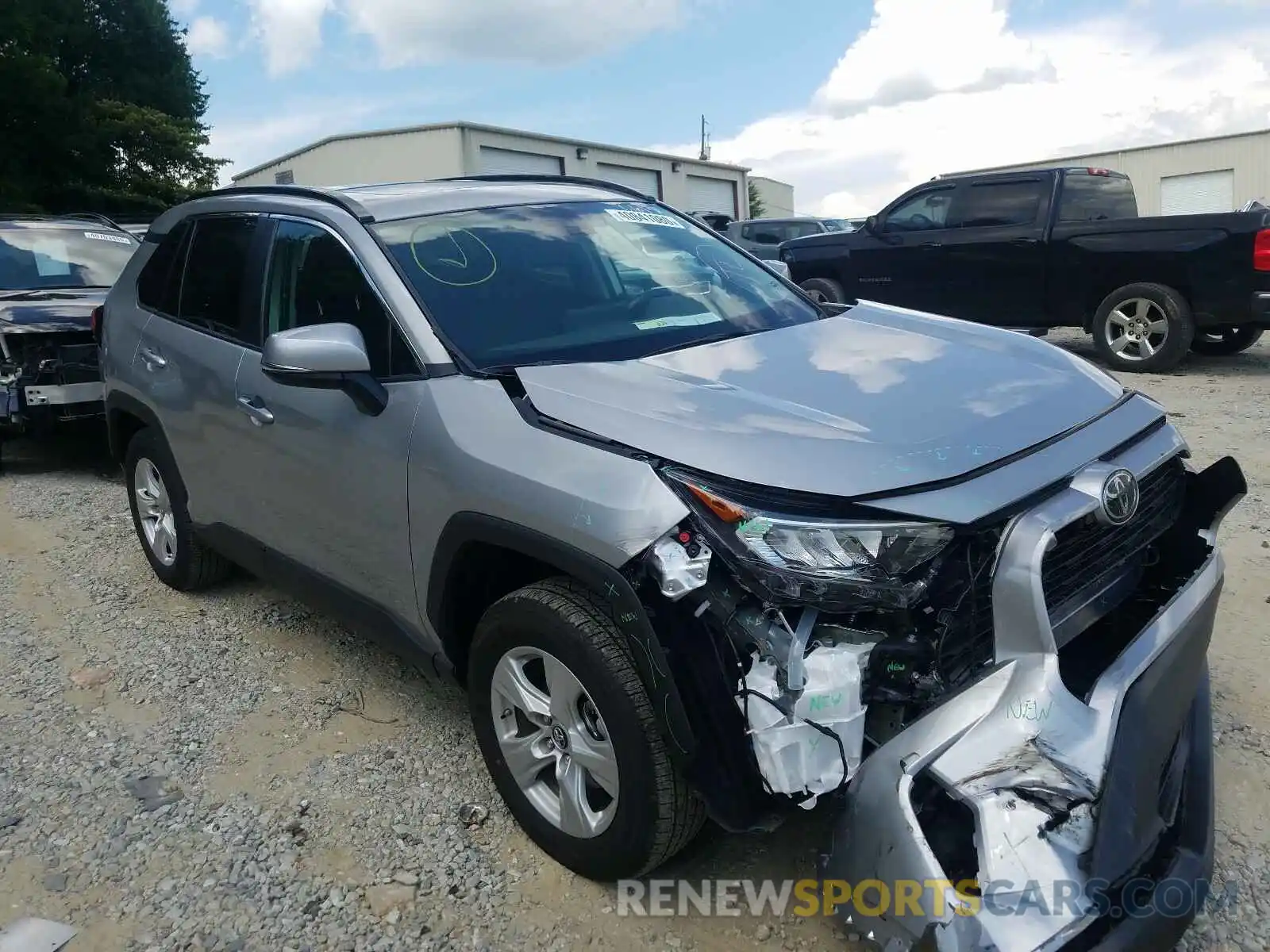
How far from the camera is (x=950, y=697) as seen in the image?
1919mm

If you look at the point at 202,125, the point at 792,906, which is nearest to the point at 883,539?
the point at 792,906

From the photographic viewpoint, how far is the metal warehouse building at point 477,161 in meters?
25.5

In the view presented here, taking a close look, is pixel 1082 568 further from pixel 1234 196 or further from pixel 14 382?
pixel 1234 196

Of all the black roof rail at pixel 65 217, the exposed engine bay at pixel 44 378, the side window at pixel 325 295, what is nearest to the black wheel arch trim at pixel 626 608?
the side window at pixel 325 295

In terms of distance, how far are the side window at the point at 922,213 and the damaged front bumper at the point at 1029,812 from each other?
28.4 ft

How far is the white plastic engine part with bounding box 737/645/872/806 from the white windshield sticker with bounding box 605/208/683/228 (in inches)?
85.5

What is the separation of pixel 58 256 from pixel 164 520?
437cm

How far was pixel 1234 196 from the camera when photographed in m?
31.7

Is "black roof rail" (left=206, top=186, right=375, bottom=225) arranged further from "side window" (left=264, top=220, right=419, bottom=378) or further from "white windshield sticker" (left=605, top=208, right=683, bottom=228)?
"white windshield sticker" (left=605, top=208, right=683, bottom=228)

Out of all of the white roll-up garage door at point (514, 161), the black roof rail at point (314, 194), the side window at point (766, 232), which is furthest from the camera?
the white roll-up garage door at point (514, 161)

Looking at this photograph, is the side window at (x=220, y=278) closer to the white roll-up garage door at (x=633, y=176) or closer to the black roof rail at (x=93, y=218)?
the black roof rail at (x=93, y=218)

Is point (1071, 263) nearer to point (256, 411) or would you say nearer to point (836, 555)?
point (256, 411)

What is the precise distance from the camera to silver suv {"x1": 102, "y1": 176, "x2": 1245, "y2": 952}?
186 cm

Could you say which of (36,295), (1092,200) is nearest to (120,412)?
(36,295)
